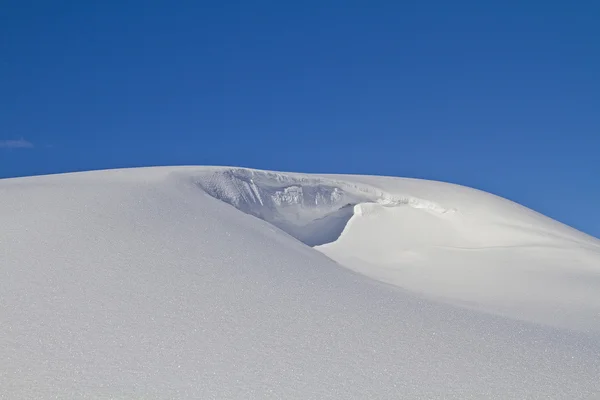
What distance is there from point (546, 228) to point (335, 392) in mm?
6739

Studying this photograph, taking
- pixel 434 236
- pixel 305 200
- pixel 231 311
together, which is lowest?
pixel 231 311

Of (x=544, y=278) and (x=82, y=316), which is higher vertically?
(x=544, y=278)

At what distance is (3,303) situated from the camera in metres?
3.40

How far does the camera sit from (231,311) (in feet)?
12.1

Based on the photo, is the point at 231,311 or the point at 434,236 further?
the point at 434,236

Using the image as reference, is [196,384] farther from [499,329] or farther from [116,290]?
[499,329]

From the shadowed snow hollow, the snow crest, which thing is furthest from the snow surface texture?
the snow crest

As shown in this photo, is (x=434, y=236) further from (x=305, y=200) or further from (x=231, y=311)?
(x=231, y=311)

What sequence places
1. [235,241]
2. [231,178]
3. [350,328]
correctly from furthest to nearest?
[231,178] < [235,241] < [350,328]

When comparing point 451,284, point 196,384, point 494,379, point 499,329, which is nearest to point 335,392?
point 196,384

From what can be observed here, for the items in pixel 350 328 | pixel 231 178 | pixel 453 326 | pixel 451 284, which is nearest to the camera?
pixel 350 328

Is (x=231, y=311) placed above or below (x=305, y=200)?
below

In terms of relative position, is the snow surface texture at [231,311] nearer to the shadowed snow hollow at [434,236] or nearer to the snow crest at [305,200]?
the shadowed snow hollow at [434,236]

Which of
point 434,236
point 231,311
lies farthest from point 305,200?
point 231,311
